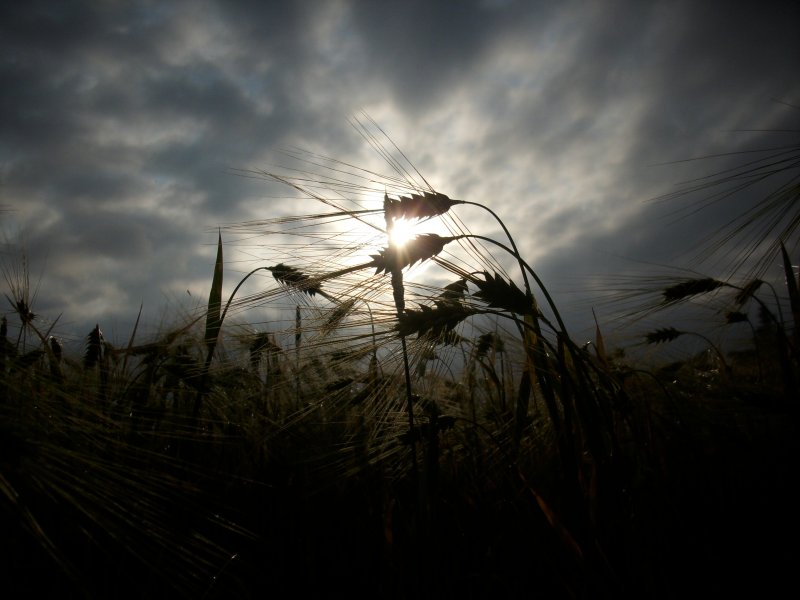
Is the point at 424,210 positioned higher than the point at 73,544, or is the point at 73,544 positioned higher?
the point at 424,210

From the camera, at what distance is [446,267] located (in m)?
1.50

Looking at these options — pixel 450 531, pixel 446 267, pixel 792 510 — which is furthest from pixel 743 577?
pixel 446 267

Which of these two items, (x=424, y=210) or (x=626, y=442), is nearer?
(x=424, y=210)

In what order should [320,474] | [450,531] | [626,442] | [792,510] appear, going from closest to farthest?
[792,510]
[450,531]
[626,442]
[320,474]

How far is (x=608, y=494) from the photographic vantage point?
1.26 meters

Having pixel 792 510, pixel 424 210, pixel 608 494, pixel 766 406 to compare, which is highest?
pixel 424 210

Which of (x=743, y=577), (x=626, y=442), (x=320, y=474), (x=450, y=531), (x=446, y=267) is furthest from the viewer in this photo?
(x=320, y=474)

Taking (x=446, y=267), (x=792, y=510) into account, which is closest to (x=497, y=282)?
(x=446, y=267)

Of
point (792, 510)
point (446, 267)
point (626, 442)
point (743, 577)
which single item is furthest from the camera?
point (626, 442)

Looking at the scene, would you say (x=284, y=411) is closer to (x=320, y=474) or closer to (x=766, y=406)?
(x=320, y=474)

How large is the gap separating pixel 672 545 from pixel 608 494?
24 centimetres

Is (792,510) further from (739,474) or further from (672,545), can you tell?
(672,545)

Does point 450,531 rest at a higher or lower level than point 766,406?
lower

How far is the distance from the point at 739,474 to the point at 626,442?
37 centimetres
